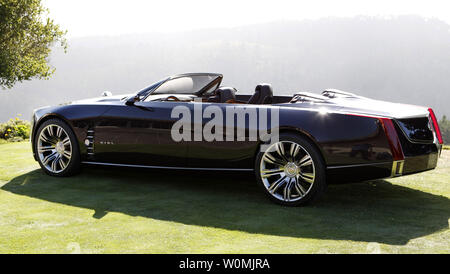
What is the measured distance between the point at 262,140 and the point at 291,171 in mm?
413

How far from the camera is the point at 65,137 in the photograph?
6102 millimetres

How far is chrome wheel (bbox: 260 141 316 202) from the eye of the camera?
4.64 metres

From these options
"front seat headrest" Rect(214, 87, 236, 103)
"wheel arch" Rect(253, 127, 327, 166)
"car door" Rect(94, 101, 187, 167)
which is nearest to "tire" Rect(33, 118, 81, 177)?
"car door" Rect(94, 101, 187, 167)

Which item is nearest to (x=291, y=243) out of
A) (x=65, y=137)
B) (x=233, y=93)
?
(x=233, y=93)

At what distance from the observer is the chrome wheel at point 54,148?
19.9ft

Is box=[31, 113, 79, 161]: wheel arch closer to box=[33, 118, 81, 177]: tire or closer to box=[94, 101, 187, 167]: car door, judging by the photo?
box=[33, 118, 81, 177]: tire

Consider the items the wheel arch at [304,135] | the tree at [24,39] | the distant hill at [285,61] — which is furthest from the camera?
the distant hill at [285,61]

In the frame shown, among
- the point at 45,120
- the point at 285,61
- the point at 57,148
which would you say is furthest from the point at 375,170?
the point at 285,61

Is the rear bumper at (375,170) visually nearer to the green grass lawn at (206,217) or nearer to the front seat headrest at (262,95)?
the green grass lawn at (206,217)

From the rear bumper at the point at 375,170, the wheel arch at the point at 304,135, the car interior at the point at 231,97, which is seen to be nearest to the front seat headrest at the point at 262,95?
the car interior at the point at 231,97

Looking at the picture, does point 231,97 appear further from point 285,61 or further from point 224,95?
point 285,61

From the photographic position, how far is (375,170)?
4.40 metres
